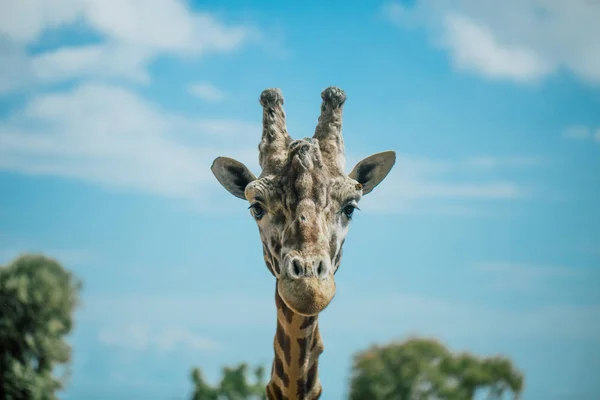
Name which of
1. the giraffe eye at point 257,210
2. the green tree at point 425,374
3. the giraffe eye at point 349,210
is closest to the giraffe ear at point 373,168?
the giraffe eye at point 349,210

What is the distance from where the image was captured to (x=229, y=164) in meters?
8.15

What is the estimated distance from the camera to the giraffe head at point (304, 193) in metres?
6.14

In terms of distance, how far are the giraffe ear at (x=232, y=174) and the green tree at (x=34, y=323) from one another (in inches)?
1372

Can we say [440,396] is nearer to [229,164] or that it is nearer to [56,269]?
[56,269]

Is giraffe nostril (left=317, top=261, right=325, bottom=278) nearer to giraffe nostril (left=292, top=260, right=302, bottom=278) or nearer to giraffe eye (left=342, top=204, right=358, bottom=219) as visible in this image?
giraffe nostril (left=292, top=260, right=302, bottom=278)

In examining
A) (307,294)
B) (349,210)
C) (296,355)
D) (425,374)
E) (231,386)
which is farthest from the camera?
(425,374)

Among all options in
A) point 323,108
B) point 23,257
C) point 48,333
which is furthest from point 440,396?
point 323,108

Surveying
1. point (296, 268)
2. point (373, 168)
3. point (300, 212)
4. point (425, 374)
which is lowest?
point (296, 268)

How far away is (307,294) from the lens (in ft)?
19.7

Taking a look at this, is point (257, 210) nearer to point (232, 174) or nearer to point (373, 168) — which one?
point (232, 174)

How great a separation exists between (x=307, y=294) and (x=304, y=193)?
1115mm

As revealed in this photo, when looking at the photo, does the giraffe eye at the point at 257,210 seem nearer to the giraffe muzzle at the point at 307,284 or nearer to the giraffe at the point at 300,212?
the giraffe at the point at 300,212

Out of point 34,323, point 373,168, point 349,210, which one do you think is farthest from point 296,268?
point 34,323

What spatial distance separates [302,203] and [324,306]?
1.03m
